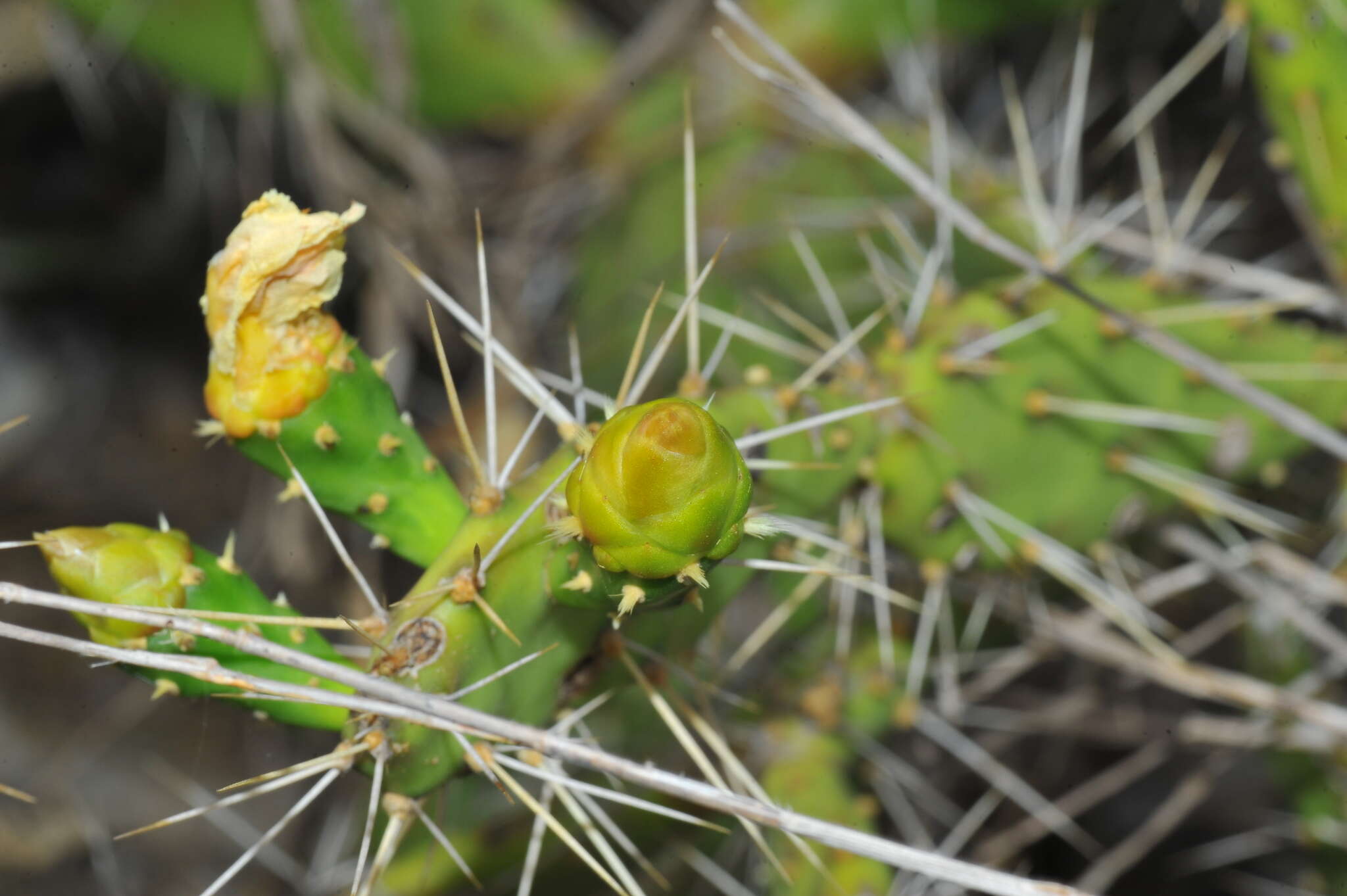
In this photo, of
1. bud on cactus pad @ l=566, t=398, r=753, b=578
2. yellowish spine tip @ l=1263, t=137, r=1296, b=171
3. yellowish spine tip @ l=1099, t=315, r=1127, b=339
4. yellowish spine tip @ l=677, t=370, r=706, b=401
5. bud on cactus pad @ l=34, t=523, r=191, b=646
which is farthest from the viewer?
yellowish spine tip @ l=1263, t=137, r=1296, b=171

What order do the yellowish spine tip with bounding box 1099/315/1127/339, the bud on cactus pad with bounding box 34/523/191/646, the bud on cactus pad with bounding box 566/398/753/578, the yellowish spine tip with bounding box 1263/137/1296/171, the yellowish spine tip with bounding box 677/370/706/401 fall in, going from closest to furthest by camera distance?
the bud on cactus pad with bounding box 566/398/753/578 → the bud on cactus pad with bounding box 34/523/191/646 → the yellowish spine tip with bounding box 677/370/706/401 → the yellowish spine tip with bounding box 1099/315/1127/339 → the yellowish spine tip with bounding box 1263/137/1296/171

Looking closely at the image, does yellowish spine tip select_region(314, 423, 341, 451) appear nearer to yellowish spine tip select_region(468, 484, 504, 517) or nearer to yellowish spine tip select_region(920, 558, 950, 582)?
yellowish spine tip select_region(468, 484, 504, 517)

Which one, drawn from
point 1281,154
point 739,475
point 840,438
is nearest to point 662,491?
point 739,475

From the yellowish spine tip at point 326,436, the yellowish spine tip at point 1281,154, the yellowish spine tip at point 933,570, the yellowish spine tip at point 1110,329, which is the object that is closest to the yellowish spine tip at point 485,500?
the yellowish spine tip at point 326,436

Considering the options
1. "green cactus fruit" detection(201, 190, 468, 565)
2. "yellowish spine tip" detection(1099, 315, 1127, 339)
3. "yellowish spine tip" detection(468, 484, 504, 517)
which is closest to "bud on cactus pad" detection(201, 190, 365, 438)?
"green cactus fruit" detection(201, 190, 468, 565)

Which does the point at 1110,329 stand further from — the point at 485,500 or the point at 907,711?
the point at 485,500

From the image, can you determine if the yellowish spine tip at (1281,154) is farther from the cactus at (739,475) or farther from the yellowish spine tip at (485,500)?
the yellowish spine tip at (485,500)

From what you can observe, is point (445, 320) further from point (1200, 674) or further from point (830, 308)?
point (1200, 674)
